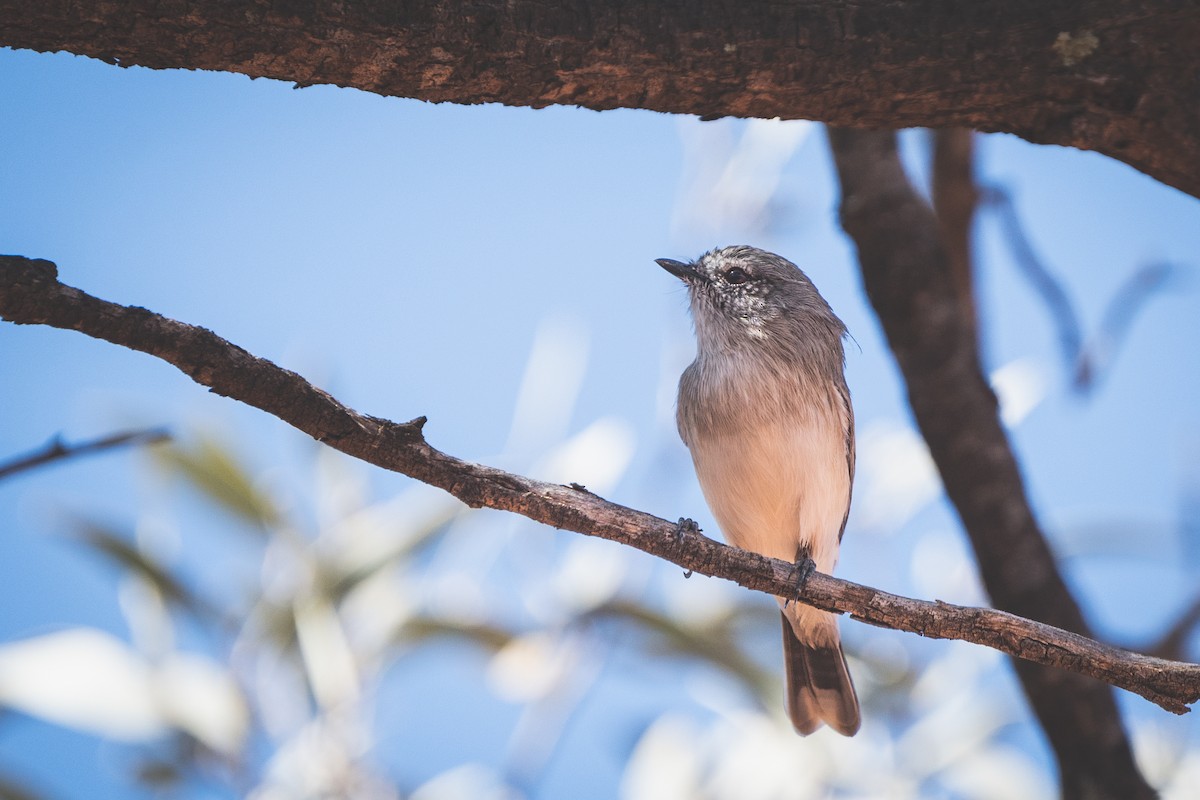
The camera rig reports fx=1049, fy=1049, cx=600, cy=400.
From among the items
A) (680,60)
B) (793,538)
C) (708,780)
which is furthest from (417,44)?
(708,780)

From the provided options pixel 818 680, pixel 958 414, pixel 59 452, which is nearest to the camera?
pixel 59 452

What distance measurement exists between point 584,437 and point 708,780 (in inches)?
49.8

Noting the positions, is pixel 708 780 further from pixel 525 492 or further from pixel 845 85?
pixel 845 85

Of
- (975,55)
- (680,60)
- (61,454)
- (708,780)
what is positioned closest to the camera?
(61,454)

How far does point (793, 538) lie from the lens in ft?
9.30

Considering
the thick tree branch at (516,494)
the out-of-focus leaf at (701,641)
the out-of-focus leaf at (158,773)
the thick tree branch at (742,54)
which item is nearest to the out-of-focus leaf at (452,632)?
the out-of-focus leaf at (701,641)

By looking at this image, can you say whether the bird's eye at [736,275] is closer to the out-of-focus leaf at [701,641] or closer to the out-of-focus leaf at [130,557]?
the out-of-focus leaf at [701,641]

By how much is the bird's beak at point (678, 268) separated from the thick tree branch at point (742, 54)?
3.91 ft

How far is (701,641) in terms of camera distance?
342 cm

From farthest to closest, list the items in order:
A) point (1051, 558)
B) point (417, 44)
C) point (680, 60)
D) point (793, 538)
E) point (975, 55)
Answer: point (1051, 558), point (793, 538), point (975, 55), point (680, 60), point (417, 44)

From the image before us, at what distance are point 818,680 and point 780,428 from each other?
81 centimetres

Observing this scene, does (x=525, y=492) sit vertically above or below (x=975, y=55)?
below

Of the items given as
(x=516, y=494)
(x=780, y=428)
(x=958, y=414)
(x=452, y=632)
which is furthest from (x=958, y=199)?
(x=516, y=494)

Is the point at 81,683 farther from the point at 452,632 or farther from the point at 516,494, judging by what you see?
the point at 516,494
